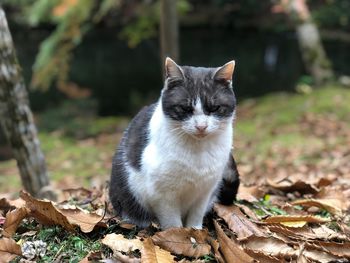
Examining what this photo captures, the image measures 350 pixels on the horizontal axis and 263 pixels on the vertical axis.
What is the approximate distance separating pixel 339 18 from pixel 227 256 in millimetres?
→ 21444

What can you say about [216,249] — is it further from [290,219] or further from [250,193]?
[250,193]

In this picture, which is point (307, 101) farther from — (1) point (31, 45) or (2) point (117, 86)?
(1) point (31, 45)

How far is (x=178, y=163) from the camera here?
2.54 m

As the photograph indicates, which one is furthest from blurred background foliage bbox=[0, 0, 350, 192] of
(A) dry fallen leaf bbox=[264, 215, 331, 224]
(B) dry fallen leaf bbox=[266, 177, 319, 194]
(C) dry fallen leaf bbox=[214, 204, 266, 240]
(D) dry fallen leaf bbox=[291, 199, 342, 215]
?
(A) dry fallen leaf bbox=[264, 215, 331, 224]

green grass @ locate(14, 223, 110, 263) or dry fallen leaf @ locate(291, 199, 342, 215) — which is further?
dry fallen leaf @ locate(291, 199, 342, 215)

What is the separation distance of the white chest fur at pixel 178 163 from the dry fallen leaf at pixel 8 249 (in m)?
0.73

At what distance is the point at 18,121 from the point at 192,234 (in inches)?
91.7

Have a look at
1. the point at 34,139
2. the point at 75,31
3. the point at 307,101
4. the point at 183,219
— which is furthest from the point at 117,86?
the point at 183,219

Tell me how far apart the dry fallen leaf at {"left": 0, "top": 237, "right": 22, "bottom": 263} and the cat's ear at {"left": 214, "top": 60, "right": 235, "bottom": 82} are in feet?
4.28

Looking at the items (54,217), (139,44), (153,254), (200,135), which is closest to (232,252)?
(153,254)

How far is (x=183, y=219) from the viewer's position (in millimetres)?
2955

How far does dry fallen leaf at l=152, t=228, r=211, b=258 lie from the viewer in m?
2.51

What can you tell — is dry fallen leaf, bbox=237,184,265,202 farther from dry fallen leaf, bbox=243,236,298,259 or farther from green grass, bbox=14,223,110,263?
green grass, bbox=14,223,110,263

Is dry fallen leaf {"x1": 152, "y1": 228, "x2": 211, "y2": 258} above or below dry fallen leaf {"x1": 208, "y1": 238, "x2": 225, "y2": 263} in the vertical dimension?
above
